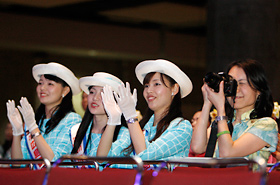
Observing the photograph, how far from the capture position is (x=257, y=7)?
19.9 ft

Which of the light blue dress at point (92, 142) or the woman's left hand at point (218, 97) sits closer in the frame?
the woman's left hand at point (218, 97)

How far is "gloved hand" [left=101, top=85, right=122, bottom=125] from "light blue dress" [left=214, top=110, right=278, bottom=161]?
84 centimetres

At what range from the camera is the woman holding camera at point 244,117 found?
2.90 metres

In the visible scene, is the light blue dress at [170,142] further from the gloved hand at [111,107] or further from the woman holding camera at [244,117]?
the gloved hand at [111,107]

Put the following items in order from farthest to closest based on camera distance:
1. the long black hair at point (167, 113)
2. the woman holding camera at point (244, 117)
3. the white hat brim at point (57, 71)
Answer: the white hat brim at point (57, 71) → the long black hair at point (167, 113) → the woman holding camera at point (244, 117)

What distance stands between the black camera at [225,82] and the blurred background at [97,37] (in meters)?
4.62

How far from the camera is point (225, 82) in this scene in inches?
119

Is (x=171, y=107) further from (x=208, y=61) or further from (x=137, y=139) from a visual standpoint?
(x=208, y=61)

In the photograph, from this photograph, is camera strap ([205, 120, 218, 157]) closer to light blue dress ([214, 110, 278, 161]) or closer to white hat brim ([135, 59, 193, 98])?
A: light blue dress ([214, 110, 278, 161])

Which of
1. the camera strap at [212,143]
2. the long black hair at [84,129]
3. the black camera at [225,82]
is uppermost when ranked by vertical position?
the black camera at [225,82]

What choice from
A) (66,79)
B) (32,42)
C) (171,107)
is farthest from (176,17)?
(171,107)

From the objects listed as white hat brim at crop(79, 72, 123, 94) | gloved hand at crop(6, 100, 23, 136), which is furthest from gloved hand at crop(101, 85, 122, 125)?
gloved hand at crop(6, 100, 23, 136)

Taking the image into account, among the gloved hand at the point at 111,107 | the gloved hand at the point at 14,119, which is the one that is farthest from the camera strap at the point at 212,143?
the gloved hand at the point at 14,119

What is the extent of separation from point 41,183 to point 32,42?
8.04 m
